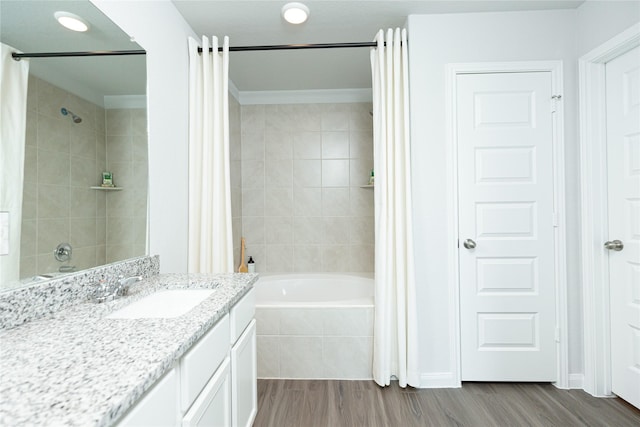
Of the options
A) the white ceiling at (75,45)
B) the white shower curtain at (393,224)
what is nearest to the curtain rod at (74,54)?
the white ceiling at (75,45)

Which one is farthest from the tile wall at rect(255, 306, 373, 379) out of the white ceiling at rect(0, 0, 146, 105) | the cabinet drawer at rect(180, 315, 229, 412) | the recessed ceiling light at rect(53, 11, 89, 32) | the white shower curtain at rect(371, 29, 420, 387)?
the recessed ceiling light at rect(53, 11, 89, 32)

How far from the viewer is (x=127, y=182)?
5.01ft

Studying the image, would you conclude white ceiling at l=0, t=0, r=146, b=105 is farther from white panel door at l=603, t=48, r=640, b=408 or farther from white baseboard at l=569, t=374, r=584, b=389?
white baseboard at l=569, t=374, r=584, b=389

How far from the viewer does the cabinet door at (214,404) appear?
3.07 feet

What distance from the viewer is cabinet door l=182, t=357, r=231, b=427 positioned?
94 centimetres

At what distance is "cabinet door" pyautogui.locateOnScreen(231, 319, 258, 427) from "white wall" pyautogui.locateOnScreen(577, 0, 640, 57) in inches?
101

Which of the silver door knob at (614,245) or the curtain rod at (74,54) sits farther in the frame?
the silver door knob at (614,245)

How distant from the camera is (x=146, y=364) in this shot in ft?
2.29

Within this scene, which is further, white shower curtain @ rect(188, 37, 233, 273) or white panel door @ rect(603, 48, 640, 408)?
white shower curtain @ rect(188, 37, 233, 273)

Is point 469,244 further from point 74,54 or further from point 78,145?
point 74,54

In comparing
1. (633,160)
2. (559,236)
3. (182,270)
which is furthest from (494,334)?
(182,270)

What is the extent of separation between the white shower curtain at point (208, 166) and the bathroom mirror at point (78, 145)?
0.49 metres

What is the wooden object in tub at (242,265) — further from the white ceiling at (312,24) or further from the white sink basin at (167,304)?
the white sink basin at (167,304)

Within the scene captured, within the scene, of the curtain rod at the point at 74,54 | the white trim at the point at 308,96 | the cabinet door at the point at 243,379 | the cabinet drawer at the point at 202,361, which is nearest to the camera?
the cabinet drawer at the point at 202,361
